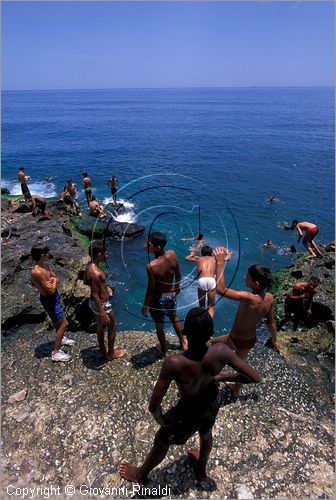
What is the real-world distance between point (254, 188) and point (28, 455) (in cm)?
3080

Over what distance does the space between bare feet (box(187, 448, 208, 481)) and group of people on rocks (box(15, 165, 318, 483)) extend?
0.01 metres

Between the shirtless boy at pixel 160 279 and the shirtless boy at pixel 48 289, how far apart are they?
186 cm

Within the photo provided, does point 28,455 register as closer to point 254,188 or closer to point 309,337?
point 309,337

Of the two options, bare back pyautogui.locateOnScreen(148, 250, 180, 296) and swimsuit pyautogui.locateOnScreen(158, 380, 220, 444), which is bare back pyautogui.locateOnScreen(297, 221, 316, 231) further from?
swimsuit pyautogui.locateOnScreen(158, 380, 220, 444)

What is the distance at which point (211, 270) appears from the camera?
7.68 m

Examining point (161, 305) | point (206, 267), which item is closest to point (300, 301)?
point (206, 267)

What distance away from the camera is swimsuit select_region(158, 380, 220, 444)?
393 cm

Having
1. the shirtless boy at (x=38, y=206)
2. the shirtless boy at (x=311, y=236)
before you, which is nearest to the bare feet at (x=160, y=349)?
the shirtless boy at (x=311, y=236)

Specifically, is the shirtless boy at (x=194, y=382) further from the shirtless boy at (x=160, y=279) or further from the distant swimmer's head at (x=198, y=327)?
the shirtless boy at (x=160, y=279)

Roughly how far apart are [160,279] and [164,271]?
17 cm

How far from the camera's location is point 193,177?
3809 centimetres

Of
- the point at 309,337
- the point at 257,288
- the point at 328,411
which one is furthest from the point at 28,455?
the point at 309,337

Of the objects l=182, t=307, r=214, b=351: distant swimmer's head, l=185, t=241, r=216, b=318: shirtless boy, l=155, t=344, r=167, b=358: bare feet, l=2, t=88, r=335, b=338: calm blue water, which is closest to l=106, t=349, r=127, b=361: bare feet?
l=155, t=344, r=167, b=358: bare feet

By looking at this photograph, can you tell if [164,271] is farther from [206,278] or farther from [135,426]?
[135,426]
